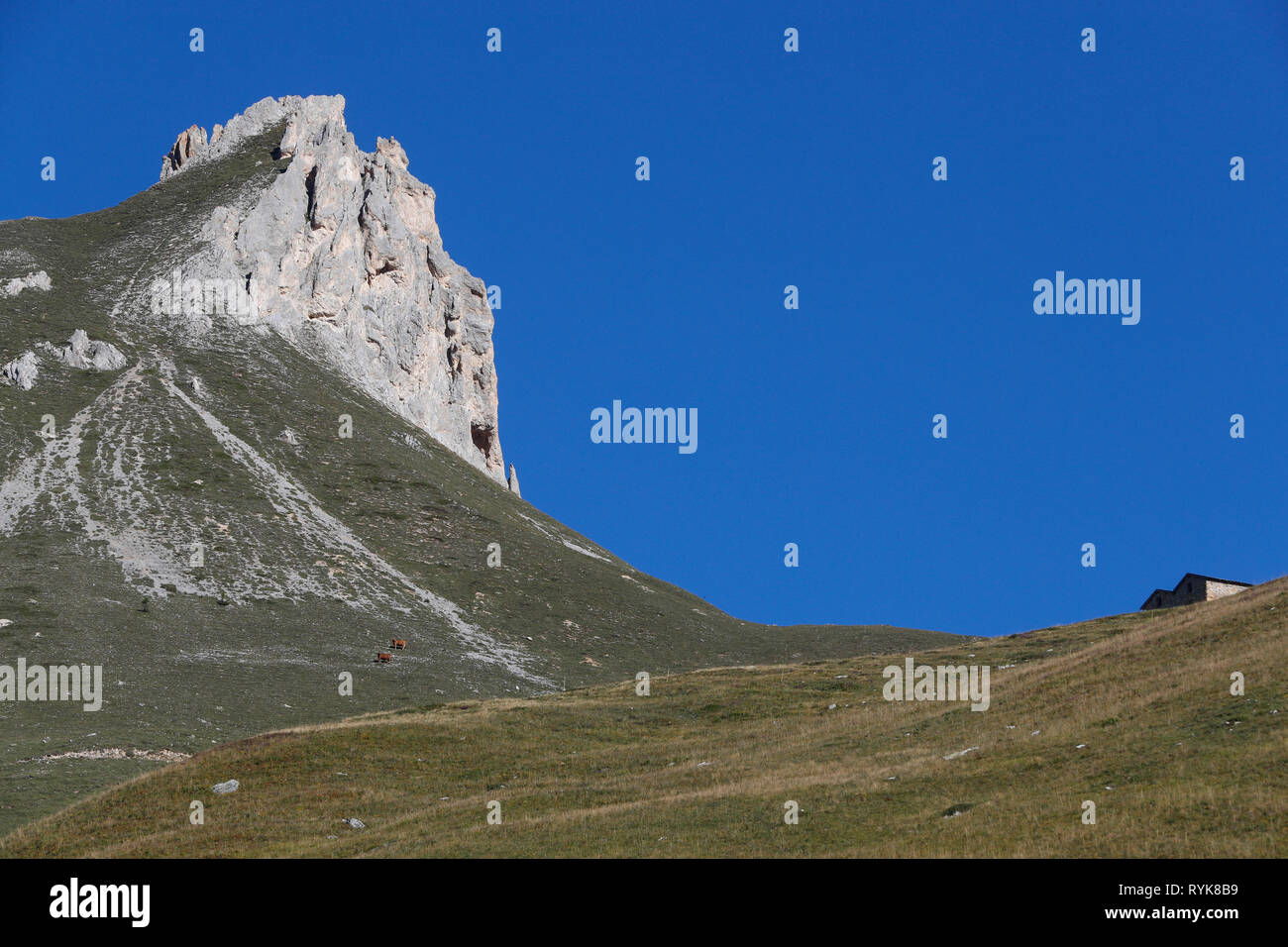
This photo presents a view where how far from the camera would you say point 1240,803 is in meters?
26.0

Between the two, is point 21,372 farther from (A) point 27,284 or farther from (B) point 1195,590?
(B) point 1195,590

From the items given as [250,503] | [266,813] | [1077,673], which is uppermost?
[250,503]

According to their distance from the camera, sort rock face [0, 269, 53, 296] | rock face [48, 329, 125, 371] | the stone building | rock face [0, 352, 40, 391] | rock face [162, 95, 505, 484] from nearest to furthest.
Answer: the stone building < rock face [0, 352, 40, 391] < rock face [48, 329, 125, 371] < rock face [0, 269, 53, 296] < rock face [162, 95, 505, 484]

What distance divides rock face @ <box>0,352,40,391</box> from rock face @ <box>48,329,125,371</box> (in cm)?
559

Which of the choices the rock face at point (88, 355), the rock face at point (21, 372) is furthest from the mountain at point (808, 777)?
the rock face at point (88, 355)

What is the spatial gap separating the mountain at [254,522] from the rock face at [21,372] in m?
0.36

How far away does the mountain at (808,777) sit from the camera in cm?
2791

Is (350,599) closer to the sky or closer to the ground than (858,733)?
closer to the sky

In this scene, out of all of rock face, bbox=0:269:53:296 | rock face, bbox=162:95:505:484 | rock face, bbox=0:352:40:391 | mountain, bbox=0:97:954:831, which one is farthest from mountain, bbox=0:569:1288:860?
rock face, bbox=0:269:53:296

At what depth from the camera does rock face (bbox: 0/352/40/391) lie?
13138 cm

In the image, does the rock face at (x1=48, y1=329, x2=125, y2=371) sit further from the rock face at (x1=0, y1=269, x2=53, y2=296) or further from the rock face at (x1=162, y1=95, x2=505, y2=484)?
the rock face at (x1=162, y1=95, x2=505, y2=484)
